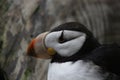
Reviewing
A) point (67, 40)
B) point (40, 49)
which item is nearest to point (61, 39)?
point (67, 40)

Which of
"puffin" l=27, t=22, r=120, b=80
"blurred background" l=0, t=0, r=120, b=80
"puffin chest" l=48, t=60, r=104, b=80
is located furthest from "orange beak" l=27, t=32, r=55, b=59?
"blurred background" l=0, t=0, r=120, b=80

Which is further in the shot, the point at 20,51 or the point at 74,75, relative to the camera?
the point at 20,51

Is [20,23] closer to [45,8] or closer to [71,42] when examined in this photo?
[45,8]

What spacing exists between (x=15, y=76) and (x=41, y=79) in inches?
14.1

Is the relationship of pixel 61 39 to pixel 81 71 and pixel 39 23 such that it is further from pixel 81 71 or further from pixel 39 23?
pixel 39 23

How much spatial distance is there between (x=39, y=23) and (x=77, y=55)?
104 centimetres

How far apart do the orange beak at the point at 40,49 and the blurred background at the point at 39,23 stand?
642 millimetres

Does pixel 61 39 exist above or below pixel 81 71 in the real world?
above

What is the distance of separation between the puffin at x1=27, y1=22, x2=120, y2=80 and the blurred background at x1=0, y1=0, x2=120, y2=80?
2.38 feet

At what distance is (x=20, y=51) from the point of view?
3.29 metres

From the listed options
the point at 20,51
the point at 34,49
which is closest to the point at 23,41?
the point at 20,51

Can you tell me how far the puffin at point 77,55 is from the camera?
2043 mm

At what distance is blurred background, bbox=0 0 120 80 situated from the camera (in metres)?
2.93

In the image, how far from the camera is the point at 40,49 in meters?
2.27
